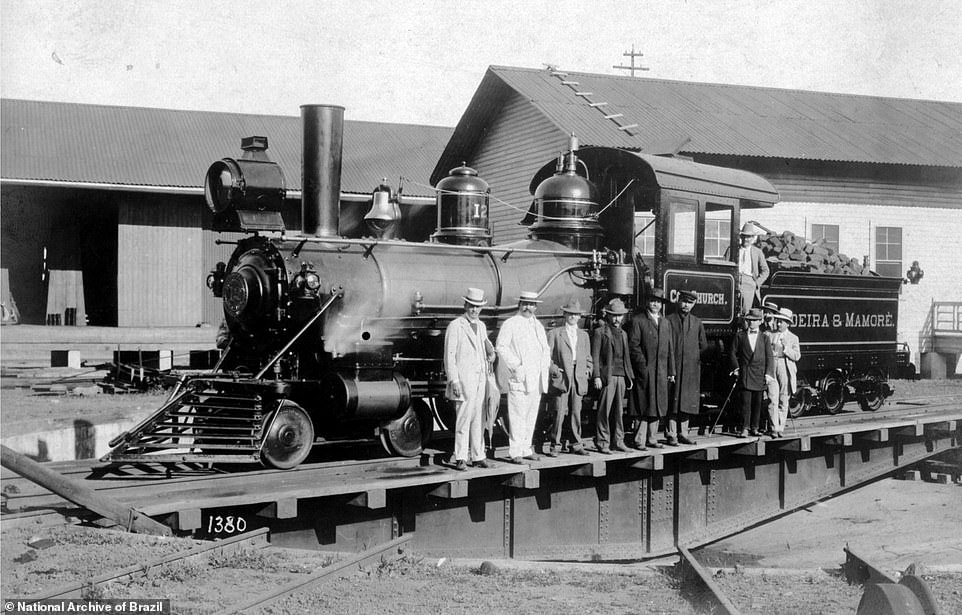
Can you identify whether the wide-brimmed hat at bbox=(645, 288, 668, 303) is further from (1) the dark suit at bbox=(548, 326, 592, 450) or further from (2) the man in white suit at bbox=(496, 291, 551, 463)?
(2) the man in white suit at bbox=(496, 291, 551, 463)

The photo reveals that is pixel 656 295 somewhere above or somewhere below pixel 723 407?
above

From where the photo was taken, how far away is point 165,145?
2238 cm

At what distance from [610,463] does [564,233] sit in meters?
2.81

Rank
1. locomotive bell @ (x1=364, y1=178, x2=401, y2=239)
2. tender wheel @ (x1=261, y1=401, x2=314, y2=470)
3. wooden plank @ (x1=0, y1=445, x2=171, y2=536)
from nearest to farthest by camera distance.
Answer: wooden plank @ (x1=0, y1=445, x2=171, y2=536) < tender wheel @ (x1=261, y1=401, x2=314, y2=470) < locomotive bell @ (x1=364, y1=178, x2=401, y2=239)

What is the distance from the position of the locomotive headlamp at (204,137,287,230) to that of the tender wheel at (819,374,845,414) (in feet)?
29.2

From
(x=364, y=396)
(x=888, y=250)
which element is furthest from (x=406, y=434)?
(x=888, y=250)

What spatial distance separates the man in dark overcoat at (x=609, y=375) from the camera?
32.6 feet

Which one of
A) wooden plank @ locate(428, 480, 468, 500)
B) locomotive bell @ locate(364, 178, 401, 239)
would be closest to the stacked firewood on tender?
locomotive bell @ locate(364, 178, 401, 239)

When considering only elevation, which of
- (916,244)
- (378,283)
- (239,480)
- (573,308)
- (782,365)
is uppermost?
(916,244)

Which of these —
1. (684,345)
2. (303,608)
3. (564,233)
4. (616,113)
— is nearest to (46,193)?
(616,113)

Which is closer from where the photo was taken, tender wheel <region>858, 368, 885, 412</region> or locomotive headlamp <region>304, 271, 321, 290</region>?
locomotive headlamp <region>304, 271, 321, 290</region>

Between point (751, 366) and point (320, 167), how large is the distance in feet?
17.7

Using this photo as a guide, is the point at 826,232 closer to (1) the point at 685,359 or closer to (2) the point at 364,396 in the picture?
(1) the point at 685,359

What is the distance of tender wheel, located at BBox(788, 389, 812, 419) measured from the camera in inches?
543
